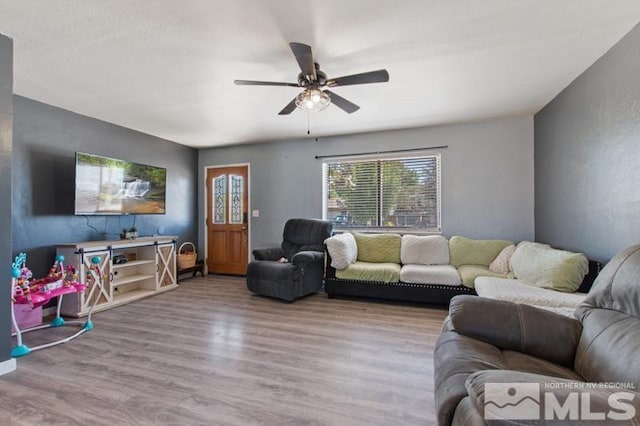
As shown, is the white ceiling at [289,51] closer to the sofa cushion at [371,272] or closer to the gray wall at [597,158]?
the gray wall at [597,158]

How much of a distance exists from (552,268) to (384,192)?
7.80ft

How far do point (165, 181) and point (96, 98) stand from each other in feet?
5.22

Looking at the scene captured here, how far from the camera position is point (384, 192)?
14.8 feet

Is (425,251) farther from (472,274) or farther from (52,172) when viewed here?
(52,172)

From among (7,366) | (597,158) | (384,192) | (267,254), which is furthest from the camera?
(384,192)

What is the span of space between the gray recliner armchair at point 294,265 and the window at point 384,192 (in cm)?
55

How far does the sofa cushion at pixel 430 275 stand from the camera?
10.9 ft

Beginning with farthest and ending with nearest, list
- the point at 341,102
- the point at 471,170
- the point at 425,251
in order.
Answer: the point at 471,170 → the point at 425,251 → the point at 341,102

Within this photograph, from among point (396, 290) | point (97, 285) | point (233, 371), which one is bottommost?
point (233, 371)

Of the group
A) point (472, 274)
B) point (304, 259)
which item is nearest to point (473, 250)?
point (472, 274)

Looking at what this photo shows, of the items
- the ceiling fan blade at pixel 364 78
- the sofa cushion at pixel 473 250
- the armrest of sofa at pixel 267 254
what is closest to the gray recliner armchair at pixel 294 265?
the armrest of sofa at pixel 267 254

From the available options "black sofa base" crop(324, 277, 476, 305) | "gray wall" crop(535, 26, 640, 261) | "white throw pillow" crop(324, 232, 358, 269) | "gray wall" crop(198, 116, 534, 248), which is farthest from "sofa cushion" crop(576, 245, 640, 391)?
"gray wall" crop(198, 116, 534, 248)

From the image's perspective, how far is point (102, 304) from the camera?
342cm

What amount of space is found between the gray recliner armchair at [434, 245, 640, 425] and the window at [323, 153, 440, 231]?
286 centimetres
